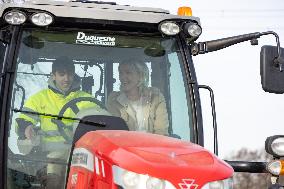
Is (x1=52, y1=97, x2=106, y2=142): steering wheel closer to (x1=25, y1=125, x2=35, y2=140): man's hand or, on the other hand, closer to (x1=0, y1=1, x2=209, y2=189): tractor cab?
(x1=0, y1=1, x2=209, y2=189): tractor cab

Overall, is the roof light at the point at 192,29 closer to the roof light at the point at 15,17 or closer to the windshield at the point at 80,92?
the windshield at the point at 80,92

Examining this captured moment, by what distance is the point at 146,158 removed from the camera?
4066 mm

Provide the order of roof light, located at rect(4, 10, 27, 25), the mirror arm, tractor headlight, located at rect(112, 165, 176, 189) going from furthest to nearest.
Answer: the mirror arm → roof light, located at rect(4, 10, 27, 25) → tractor headlight, located at rect(112, 165, 176, 189)

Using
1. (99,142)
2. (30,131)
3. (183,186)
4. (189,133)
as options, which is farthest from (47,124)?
(183,186)

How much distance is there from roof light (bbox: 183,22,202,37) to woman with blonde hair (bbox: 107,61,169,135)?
1.34ft

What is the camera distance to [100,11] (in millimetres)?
5375

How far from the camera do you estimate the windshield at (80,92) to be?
4938 mm

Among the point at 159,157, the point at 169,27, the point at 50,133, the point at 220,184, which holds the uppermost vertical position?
the point at 169,27

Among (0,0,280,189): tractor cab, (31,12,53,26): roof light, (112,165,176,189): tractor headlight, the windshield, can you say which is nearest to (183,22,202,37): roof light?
(0,0,280,189): tractor cab

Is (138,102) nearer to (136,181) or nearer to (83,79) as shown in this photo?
(83,79)

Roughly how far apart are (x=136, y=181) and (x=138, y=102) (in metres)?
1.39

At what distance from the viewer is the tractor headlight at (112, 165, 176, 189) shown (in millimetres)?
3942

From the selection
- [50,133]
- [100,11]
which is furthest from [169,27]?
[50,133]

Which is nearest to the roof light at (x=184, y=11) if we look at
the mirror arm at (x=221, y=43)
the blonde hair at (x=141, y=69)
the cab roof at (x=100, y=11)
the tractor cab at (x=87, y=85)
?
the tractor cab at (x=87, y=85)
